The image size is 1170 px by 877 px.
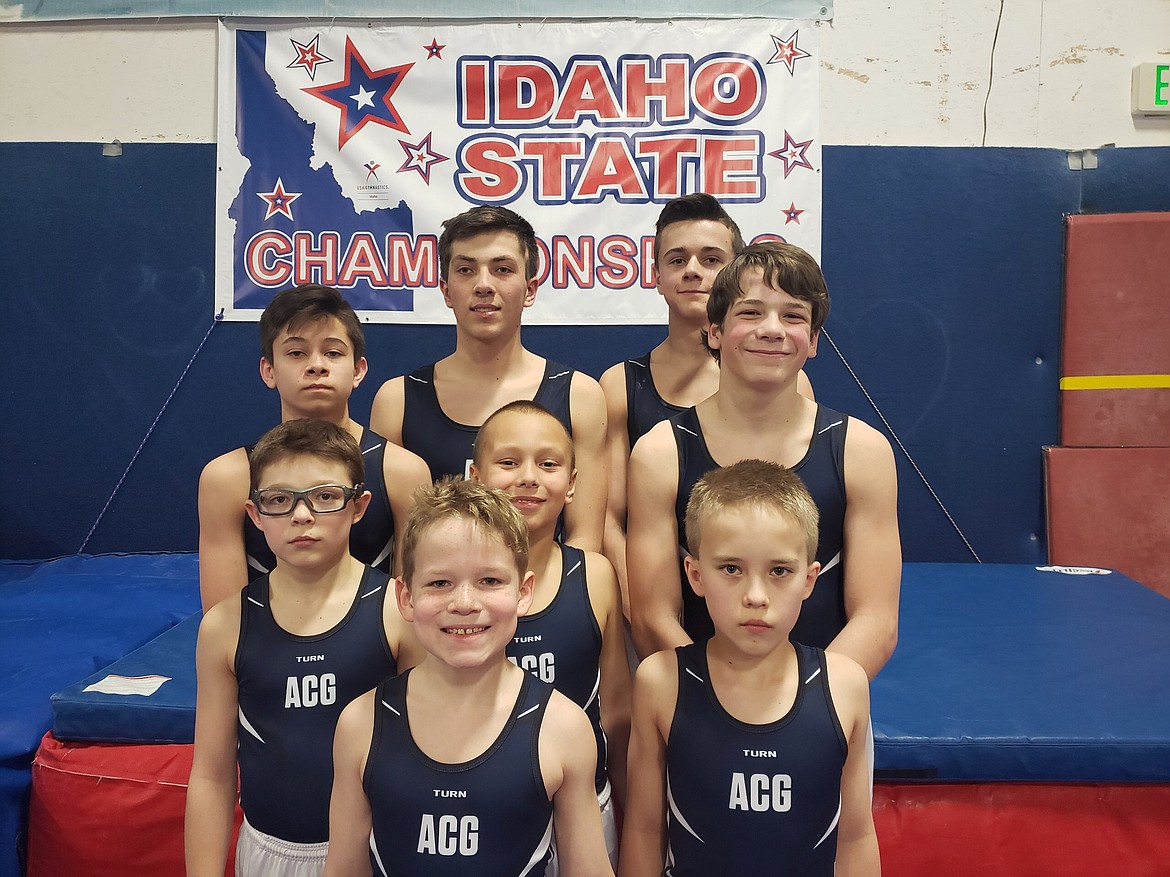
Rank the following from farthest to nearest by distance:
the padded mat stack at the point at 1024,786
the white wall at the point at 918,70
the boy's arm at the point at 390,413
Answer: the white wall at the point at 918,70 < the boy's arm at the point at 390,413 < the padded mat stack at the point at 1024,786

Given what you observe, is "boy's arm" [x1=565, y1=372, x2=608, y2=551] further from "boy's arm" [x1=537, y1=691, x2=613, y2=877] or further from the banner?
the banner

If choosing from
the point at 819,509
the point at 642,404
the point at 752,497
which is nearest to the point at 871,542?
the point at 819,509

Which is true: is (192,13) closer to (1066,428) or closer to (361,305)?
(361,305)

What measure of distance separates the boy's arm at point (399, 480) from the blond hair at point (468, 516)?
20.9 inches

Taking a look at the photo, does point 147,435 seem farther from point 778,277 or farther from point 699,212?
point 778,277

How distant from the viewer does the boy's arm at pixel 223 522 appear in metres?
2.16

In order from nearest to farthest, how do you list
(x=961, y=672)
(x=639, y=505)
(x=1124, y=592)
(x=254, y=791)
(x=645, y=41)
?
1. (x=254, y=791)
2. (x=639, y=505)
3. (x=961, y=672)
4. (x=1124, y=592)
5. (x=645, y=41)

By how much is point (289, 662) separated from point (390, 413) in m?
0.93

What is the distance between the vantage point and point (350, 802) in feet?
5.43

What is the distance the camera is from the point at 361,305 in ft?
15.5

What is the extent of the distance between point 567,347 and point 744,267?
2771mm

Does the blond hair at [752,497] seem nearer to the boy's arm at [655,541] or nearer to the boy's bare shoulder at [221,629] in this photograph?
the boy's arm at [655,541]

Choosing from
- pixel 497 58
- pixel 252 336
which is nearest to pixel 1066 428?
pixel 497 58

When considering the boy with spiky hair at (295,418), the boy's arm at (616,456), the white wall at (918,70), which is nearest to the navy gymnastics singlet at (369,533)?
the boy with spiky hair at (295,418)
